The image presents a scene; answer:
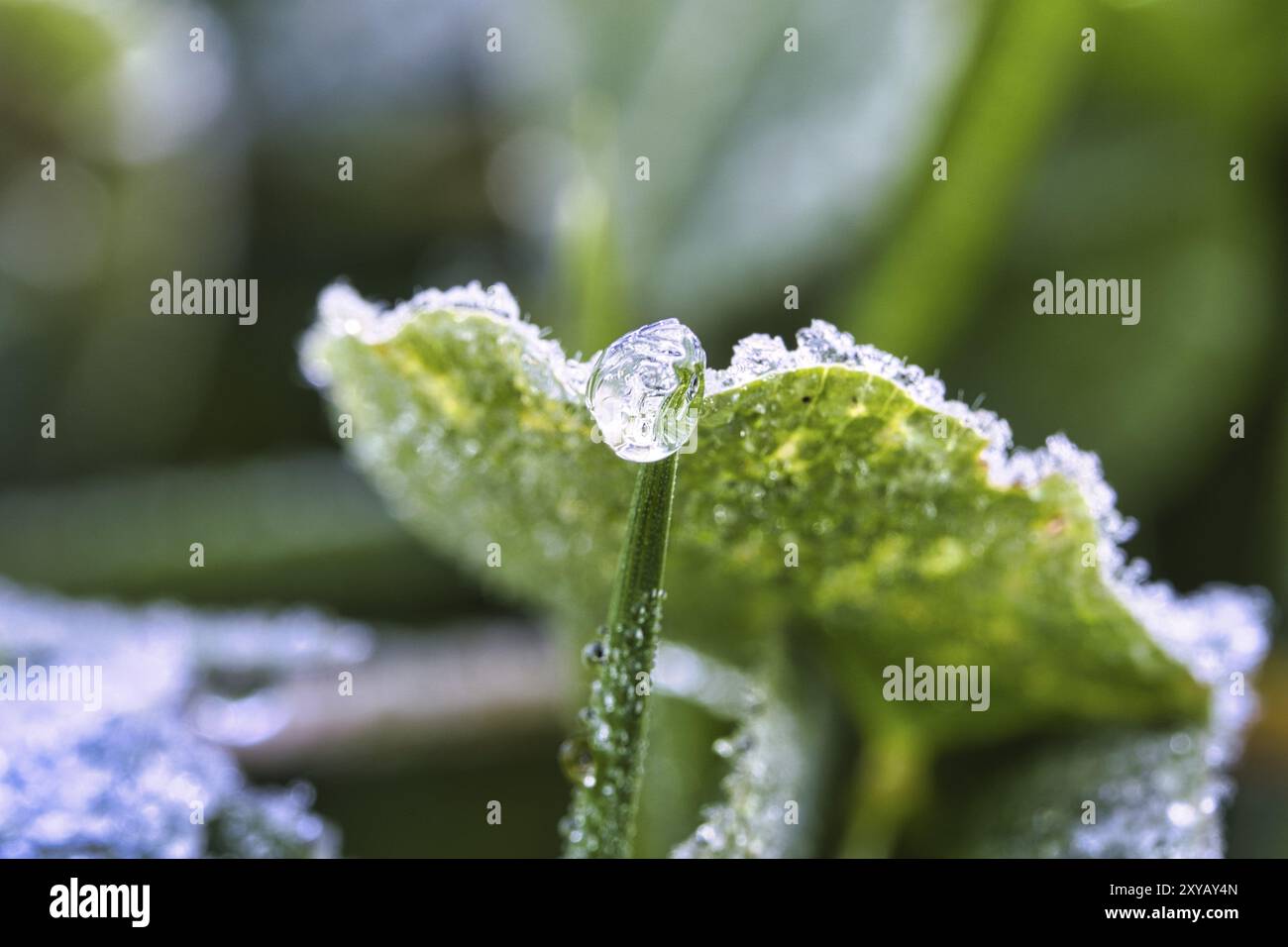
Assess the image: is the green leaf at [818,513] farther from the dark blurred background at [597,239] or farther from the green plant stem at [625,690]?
the dark blurred background at [597,239]

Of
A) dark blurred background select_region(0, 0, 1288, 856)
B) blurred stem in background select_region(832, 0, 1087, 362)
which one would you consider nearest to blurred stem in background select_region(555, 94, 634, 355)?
dark blurred background select_region(0, 0, 1288, 856)


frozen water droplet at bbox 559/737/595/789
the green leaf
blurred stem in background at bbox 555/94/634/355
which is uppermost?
blurred stem in background at bbox 555/94/634/355

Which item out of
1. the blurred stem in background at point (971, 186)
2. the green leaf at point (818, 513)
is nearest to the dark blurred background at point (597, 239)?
the blurred stem in background at point (971, 186)

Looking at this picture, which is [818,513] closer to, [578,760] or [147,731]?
[578,760]

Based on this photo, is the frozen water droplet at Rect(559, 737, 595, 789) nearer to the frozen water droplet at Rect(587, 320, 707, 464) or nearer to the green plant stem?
the green plant stem

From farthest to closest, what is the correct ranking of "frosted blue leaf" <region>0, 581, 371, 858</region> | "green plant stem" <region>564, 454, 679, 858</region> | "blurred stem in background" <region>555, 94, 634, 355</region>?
1. "blurred stem in background" <region>555, 94, 634, 355</region>
2. "frosted blue leaf" <region>0, 581, 371, 858</region>
3. "green plant stem" <region>564, 454, 679, 858</region>

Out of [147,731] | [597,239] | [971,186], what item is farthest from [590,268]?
[147,731]
